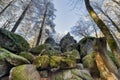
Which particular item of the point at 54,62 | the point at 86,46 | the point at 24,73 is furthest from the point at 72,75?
the point at 86,46

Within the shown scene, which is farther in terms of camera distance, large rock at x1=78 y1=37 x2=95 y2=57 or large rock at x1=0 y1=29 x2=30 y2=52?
large rock at x1=78 y1=37 x2=95 y2=57

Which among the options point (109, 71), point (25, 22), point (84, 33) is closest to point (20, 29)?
point (25, 22)

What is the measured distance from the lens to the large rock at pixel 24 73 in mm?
9102

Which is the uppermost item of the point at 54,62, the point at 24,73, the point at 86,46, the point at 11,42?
the point at 24,73

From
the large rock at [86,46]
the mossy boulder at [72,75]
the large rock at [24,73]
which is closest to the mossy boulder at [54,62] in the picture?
the mossy boulder at [72,75]

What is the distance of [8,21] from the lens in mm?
27172

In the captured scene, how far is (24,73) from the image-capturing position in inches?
364

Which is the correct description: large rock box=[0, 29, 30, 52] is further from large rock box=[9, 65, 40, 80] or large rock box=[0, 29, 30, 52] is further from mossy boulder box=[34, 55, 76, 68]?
large rock box=[9, 65, 40, 80]

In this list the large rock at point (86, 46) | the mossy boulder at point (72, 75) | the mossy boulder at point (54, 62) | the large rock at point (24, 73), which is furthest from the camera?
the large rock at point (86, 46)

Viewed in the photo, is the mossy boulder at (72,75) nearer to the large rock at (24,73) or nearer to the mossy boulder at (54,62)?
the mossy boulder at (54,62)

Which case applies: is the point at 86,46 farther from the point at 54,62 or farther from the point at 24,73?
the point at 24,73

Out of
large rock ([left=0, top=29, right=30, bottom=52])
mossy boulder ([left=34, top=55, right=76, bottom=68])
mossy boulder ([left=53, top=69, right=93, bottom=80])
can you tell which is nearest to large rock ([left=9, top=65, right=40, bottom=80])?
mossy boulder ([left=34, top=55, right=76, bottom=68])

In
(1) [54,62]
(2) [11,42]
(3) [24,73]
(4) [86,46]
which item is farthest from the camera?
(4) [86,46]

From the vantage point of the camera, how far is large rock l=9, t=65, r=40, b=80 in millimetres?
9102
